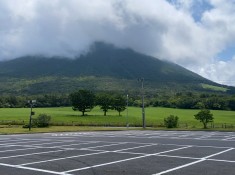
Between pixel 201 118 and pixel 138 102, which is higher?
pixel 138 102

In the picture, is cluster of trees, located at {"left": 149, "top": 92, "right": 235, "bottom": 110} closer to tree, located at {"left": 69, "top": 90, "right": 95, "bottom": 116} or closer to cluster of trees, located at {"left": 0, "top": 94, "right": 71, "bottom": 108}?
tree, located at {"left": 69, "top": 90, "right": 95, "bottom": 116}

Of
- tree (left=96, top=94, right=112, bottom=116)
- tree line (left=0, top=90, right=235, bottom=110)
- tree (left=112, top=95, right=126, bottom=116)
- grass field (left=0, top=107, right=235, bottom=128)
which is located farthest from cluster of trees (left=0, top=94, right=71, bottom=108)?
tree (left=112, top=95, right=126, bottom=116)

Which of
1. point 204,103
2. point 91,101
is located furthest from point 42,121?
point 204,103

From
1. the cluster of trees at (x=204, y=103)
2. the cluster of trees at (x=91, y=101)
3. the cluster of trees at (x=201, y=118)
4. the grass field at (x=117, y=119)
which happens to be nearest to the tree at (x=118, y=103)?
the cluster of trees at (x=91, y=101)

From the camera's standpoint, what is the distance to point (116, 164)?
16.4m

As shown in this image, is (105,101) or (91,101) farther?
(91,101)

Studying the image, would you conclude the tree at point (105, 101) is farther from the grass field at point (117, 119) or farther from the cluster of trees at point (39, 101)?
the cluster of trees at point (39, 101)

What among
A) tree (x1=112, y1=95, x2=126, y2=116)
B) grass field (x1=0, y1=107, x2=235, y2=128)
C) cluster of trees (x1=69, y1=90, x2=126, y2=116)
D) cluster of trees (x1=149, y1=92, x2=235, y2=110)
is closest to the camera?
grass field (x1=0, y1=107, x2=235, y2=128)

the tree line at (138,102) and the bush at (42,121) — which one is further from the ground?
the tree line at (138,102)

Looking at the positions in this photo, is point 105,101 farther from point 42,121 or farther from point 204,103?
point 42,121

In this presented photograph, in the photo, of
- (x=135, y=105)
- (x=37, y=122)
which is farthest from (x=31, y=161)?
(x=135, y=105)

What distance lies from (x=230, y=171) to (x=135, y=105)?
126m

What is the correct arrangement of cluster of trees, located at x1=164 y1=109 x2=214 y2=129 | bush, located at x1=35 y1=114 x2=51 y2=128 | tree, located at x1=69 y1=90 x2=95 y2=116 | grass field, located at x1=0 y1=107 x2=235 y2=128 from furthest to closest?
1. tree, located at x1=69 y1=90 x2=95 y2=116
2. grass field, located at x1=0 y1=107 x2=235 y2=128
3. bush, located at x1=35 y1=114 x2=51 y2=128
4. cluster of trees, located at x1=164 y1=109 x2=214 y2=129

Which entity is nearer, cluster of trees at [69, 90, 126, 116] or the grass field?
the grass field
